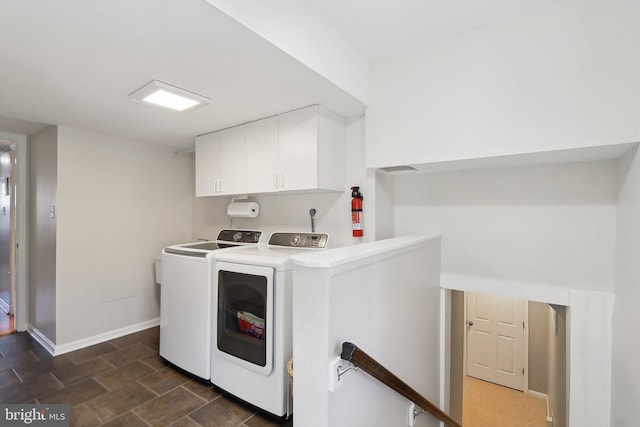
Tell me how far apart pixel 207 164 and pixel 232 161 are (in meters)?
0.45

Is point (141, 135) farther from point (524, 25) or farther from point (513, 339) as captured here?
point (513, 339)

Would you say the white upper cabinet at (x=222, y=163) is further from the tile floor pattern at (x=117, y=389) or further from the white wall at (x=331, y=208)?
the tile floor pattern at (x=117, y=389)

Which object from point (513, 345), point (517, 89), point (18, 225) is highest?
point (517, 89)

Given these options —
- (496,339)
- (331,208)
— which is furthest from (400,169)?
(496,339)

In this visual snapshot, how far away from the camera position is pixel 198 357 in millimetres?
2424

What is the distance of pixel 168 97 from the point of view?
7.25ft

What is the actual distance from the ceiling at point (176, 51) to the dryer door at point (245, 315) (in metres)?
1.30

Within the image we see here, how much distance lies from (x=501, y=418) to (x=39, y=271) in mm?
6012

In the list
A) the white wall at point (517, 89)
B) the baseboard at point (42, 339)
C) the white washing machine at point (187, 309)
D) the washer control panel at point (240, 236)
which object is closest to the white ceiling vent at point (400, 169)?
the white wall at point (517, 89)

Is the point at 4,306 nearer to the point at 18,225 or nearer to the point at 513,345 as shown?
the point at 18,225

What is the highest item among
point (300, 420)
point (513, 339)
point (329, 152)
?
point (329, 152)

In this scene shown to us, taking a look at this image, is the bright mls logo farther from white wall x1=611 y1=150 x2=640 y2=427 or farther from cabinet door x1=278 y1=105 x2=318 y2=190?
white wall x1=611 y1=150 x2=640 y2=427

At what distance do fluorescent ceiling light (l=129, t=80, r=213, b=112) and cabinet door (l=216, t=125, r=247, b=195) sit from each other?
591mm

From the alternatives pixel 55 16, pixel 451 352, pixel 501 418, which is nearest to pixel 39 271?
pixel 55 16
